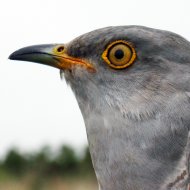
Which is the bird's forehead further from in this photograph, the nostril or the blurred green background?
the blurred green background

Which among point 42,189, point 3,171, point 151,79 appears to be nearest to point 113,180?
point 151,79

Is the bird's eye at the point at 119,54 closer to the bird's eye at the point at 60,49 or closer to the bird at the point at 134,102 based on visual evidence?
the bird at the point at 134,102

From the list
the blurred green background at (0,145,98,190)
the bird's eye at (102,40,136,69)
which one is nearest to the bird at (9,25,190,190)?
the bird's eye at (102,40,136,69)

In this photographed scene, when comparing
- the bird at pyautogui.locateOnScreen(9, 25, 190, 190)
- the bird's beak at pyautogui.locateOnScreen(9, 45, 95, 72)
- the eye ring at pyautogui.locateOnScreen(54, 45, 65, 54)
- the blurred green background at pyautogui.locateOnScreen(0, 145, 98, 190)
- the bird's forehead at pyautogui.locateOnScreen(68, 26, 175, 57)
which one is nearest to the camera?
the bird at pyautogui.locateOnScreen(9, 25, 190, 190)

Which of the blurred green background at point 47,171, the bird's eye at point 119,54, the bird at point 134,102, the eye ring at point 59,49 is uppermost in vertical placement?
the eye ring at point 59,49

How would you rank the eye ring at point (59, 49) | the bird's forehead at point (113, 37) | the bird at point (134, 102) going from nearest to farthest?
the bird at point (134, 102) < the bird's forehead at point (113, 37) < the eye ring at point (59, 49)

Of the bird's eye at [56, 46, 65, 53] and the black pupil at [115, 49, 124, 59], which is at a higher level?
the bird's eye at [56, 46, 65, 53]

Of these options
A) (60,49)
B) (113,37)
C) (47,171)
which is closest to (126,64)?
(113,37)

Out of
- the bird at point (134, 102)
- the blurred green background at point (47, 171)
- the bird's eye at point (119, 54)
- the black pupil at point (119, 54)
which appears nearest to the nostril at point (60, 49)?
the bird at point (134, 102)
